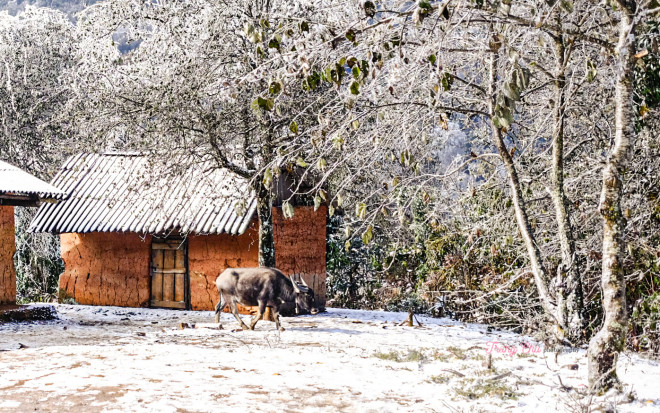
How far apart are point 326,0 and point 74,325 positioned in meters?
8.10

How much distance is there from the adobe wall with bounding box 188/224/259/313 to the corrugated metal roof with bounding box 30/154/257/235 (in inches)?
28.5

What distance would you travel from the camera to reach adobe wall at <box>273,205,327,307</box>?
1702 cm

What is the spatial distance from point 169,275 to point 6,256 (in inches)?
168

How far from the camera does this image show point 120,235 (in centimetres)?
1784

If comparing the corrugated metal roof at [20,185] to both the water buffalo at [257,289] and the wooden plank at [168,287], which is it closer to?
the wooden plank at [168,287]

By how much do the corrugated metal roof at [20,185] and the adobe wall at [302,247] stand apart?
5.38 m

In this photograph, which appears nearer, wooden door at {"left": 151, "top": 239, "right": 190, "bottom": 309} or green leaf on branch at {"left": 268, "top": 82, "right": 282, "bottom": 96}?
green leaf on branch at {"left": 268, "top": 82, "right": 282, "bottom": 96}

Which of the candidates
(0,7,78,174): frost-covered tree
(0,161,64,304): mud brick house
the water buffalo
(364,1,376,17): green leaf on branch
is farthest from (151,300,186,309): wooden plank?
(364,1,376,17): green leaf on branch

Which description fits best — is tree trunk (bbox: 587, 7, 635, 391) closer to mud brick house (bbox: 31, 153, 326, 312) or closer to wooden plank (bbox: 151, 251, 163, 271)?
mud brick house (bbox: 31, 153, 326, 312)

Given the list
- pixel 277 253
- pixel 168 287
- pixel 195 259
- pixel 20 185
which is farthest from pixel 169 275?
pixel 20 185

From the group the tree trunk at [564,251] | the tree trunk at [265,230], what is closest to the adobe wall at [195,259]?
the tree trunk at [265,230]

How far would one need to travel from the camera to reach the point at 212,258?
16.6 meters

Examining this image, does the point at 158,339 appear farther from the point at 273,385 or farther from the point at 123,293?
the point at 123,293

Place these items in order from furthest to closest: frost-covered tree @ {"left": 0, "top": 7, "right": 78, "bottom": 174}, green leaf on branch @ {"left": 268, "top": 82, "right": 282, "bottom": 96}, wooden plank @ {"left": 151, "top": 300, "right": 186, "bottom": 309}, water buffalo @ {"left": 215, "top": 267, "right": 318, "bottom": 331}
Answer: frost-covered tree @ {"left": 0, "top": 7, "right": 78, "bottom": 174}
wooden plank @ {"left": 151, "top": 300, "right": 186, "bottom": 309}
water buffalo @ {"left": 215, "top": 267, "right": 318, "bottom": 331}
green leaf on branch @ {"left": 268, "top": 82, "right": 282, "bottom": 96}
